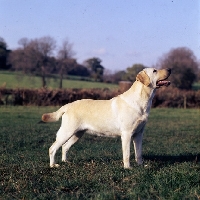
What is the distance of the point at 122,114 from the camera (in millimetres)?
7027

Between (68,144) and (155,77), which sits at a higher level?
(155,77)

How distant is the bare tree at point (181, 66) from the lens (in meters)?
48.1

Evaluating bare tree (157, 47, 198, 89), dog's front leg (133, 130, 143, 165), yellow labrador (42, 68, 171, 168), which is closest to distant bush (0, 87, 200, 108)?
bare tree (157, 47, 198, 89)

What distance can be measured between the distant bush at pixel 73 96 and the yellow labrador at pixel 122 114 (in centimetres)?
2451

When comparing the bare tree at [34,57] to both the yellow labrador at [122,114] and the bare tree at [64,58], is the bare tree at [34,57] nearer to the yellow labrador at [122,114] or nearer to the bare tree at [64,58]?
the bare tree at [64,58]

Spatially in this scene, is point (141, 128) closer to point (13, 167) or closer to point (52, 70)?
point (13, 167)

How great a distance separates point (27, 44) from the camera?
5506cm

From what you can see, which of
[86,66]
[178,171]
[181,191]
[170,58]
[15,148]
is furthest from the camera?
[86,66]

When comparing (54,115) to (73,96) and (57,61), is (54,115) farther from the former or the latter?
(57,61)

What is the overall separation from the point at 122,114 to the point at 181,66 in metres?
44.4

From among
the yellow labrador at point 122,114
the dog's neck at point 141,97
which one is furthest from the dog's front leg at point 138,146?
the dog's neck at point 141,97

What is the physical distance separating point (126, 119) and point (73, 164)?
1388 mm

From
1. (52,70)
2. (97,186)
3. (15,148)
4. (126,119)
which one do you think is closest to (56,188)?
(97,186)

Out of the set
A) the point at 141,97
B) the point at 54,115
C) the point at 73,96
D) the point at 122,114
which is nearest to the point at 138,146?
the point at 122,114
